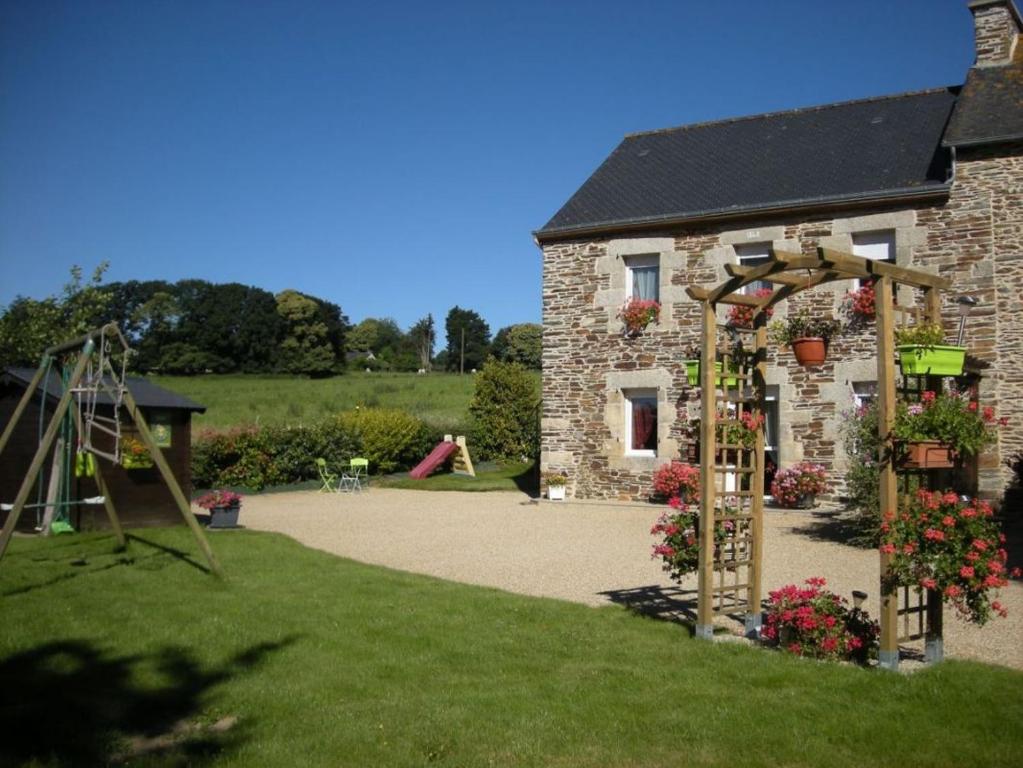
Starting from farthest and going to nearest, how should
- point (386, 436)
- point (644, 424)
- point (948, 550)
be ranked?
point (386, 436) → point (644, 424) → point (948, 550)

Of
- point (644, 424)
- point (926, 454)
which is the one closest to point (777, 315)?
point (644, 424)

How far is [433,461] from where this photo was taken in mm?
21891

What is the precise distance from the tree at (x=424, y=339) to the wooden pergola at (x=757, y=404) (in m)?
63.0

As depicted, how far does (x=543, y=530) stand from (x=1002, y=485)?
6.70 metres

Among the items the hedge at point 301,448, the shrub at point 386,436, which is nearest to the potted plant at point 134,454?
the hedge at point 301,448

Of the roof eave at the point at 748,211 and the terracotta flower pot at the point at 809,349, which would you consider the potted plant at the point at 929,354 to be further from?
the roof eave at the point at 748,211

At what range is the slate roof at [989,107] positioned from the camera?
13.3 metres

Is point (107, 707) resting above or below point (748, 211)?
below

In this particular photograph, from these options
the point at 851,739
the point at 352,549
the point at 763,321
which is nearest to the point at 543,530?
the point at 352,549

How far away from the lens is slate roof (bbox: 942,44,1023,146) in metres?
13.3

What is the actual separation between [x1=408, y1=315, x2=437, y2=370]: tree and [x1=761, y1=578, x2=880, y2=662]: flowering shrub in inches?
2522

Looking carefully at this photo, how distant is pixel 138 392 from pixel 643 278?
28.6 ft

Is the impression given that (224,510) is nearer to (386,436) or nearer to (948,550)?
(948,550)

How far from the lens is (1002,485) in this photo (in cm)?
1291
